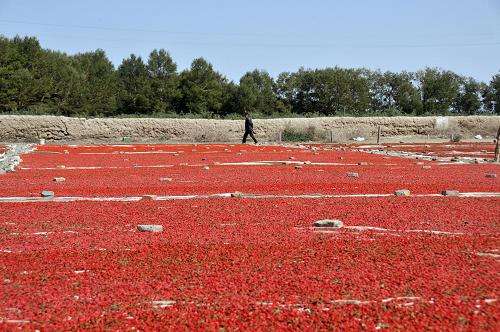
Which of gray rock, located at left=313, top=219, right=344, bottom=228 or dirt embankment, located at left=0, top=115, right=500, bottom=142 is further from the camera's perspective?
dirt embankment, located at left=0, top=115, right=500, bottom=142

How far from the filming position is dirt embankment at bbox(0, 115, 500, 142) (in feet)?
124

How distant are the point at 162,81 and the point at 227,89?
9.90m

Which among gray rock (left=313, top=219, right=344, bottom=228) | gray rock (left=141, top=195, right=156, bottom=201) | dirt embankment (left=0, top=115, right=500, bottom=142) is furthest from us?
dirt embankment (left=0, top=115, right=500, bottom=142)

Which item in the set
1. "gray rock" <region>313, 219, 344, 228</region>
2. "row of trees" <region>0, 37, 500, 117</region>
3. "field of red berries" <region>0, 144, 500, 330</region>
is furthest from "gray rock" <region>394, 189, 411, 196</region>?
"row of trees" <region>0, 37, 500, 117</region>

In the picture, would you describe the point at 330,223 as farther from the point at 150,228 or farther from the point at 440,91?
the point at 440,91

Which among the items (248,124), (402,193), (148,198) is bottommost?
(148,198)

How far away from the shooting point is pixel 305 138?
43.8 meters

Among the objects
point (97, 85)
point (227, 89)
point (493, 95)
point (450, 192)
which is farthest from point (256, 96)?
point (450, 192)

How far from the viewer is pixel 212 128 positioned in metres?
42.3

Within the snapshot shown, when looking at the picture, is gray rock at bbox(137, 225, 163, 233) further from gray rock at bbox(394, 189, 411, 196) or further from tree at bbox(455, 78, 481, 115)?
tree at bbox(455, 78, 481, 115)

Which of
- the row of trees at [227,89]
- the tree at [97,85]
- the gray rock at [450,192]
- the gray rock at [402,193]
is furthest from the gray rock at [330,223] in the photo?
the row of trees at [227,89]

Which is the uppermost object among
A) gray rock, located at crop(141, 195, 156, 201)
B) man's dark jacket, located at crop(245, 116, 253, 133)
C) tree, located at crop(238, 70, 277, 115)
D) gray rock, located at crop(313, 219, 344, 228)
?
tree, located at crop(238, 70, 277, 115)

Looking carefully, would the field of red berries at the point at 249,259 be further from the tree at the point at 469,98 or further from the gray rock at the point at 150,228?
the tree at the point at 469,98

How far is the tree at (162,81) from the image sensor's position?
274ft
